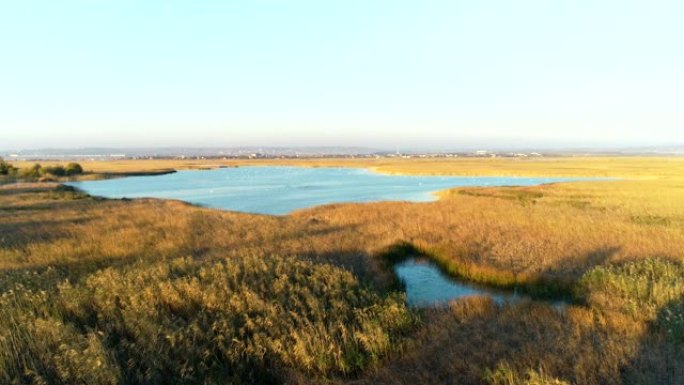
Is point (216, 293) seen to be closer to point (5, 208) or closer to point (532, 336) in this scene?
point (532, 336)

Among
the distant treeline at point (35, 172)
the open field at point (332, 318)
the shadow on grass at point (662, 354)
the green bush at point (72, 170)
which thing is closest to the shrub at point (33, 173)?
the distant treeline at point (35, 172)

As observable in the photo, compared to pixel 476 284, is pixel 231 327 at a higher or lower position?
higher

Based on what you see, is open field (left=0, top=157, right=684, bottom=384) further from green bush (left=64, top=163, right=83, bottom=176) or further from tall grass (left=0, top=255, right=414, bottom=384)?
green bush (left=64, top=163, right=83, bottom=176)

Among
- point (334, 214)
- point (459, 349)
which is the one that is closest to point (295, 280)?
point (459, 349)

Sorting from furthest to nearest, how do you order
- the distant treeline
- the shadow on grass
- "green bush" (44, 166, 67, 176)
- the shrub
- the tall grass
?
"green bush" (44, 166, 67, 176) < the distant treeline < the shrub < the tall grass < the shadow on grass

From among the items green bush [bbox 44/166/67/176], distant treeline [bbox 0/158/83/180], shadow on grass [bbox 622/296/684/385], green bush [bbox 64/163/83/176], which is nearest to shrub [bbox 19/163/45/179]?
distant treeline [bbox 0/158/83/180]

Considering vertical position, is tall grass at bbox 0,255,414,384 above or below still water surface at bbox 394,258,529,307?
above

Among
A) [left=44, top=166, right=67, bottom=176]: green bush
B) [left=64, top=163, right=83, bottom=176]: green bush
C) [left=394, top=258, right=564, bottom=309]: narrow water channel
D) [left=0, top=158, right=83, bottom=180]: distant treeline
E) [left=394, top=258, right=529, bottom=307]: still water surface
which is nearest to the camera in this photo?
[left=394, top=258, right=564, bottom=309]: narrow water channel

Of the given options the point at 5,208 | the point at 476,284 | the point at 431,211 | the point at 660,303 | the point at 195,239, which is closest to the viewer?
the point at 660,303
